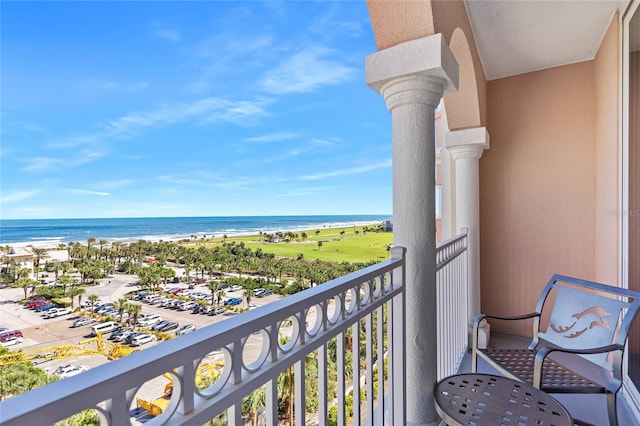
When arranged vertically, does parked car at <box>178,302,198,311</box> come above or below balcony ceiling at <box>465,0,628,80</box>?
below

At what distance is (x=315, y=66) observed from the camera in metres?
22.8

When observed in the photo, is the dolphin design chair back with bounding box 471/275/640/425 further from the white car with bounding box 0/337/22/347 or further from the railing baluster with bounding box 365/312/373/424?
the white car with bounding box 0/337/22/347

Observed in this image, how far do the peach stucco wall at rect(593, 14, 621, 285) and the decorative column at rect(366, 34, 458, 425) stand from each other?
1.68m

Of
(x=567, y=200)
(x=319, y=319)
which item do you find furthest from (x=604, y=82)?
(x=319, y=319)

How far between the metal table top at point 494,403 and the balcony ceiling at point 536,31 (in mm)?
2307

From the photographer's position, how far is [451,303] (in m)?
2.18

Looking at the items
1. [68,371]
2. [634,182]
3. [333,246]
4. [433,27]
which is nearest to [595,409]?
[634,182]

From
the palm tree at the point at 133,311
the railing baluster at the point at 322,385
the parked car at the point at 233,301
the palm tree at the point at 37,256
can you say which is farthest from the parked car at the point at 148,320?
the railing baluster at the point at 322,385

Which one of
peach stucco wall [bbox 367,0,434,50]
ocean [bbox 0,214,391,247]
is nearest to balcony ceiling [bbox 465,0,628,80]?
peach stucco wall [bbox 367,0,434,50]

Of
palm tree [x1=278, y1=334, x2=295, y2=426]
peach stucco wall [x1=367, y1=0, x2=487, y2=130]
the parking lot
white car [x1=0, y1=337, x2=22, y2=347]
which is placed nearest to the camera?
palm tree [x1=278, y1=334, x2=295, y2=426]

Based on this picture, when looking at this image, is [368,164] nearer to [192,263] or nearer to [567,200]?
[192,263]

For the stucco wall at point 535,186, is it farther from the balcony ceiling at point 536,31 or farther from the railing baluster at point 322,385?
the railing baluster at point 322,385

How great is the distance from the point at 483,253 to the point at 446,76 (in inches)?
94.5

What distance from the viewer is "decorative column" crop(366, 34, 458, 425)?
1433 millimetres
